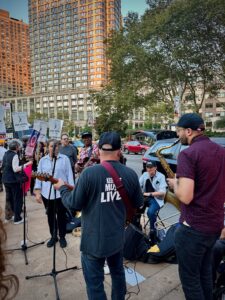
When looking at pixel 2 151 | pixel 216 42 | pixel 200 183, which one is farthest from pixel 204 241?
pixel 216 42

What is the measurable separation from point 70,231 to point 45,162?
62.9 inches

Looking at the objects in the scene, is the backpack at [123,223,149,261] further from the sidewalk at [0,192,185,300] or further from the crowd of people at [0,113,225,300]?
the crowd of people at [0,113,225,300]

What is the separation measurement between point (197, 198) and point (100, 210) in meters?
0.88

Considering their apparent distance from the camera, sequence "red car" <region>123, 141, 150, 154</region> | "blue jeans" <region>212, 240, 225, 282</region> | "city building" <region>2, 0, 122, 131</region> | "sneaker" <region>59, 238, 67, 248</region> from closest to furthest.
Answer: "blue jeans" <region>212, 240, 225, 282</region>
"sneaker" <region>59, 238, 67, 248</region>
"red car" <region>123, 141, 150, 154</region>
"city building" <region>2, 0, 122, 131</region>

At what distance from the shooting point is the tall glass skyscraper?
111250mm

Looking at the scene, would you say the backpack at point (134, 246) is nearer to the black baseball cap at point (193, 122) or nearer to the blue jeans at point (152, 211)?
the blue jeans at point (152, 211)

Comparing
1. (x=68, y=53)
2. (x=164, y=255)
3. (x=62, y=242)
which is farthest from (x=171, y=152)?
(x=68, y=53)

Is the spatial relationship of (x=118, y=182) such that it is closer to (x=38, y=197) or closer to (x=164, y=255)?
(x=164, y=255)

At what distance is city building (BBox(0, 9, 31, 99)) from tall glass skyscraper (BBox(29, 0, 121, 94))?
93.2ft

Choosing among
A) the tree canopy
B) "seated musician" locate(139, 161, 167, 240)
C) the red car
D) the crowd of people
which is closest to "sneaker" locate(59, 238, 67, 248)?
"seated musician" locate(139, 161, 167, 240)

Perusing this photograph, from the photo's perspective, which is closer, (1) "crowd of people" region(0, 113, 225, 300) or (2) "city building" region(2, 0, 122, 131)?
(1) "crowd of people" region(0, 113, 225, 300)

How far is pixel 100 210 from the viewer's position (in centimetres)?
213

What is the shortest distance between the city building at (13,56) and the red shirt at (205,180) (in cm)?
15262

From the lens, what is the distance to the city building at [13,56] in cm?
14288
